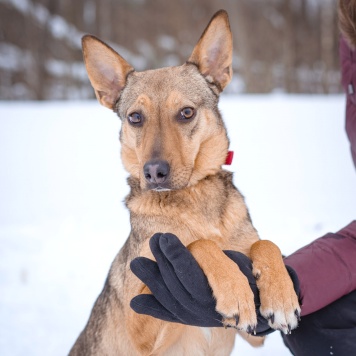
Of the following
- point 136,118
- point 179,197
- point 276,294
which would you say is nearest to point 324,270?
point 276,294

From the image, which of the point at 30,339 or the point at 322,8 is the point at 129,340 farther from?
the point at 322,8

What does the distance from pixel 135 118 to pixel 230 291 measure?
130cm

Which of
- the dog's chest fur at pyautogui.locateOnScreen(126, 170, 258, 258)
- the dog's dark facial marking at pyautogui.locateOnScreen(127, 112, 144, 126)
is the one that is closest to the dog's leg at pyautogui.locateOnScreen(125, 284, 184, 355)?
the dog's chest fur at pyautogui.locateOnScreen(126, 170, 258, 258)

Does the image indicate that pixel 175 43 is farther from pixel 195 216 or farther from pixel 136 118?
pixel 195 216

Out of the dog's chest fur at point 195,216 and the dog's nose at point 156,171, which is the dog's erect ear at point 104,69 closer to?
the dog's chest fur at point 195,216

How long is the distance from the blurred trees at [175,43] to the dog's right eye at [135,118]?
997 cm

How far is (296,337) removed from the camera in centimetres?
284

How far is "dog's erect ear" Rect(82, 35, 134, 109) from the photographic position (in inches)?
118

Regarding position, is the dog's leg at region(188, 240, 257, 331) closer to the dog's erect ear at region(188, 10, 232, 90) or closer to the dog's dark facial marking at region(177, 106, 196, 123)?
the dog's dark facial marking at region(177, 106, 196, 123)

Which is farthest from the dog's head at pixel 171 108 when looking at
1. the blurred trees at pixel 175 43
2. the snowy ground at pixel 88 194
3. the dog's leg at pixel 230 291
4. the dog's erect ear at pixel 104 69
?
the blurred trees at pixel 175 43

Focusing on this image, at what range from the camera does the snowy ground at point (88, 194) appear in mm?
4277

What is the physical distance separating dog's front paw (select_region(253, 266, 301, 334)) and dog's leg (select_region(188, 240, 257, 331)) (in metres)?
0.10

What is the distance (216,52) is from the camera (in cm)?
304

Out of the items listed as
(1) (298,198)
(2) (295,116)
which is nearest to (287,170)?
(1) (298,198)
